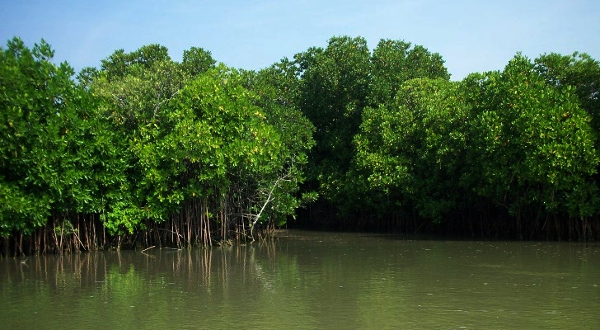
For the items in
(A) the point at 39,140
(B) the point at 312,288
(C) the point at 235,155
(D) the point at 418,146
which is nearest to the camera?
(B) the point at 312,288

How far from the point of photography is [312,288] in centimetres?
1170

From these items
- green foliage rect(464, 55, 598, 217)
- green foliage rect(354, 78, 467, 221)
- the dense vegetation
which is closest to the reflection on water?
the dense vegetation

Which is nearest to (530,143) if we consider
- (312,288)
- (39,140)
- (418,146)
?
Result: (418,146)

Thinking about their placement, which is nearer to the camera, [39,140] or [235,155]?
[39,140]

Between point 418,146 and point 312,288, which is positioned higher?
point 418,146

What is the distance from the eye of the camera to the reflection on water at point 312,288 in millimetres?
9141

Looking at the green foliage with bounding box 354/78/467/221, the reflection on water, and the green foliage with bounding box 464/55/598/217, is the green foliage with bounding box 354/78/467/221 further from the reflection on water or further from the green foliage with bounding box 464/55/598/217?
the reflection on water

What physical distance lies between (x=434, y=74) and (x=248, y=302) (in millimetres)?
21735

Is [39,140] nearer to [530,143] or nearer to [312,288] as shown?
[312,288]

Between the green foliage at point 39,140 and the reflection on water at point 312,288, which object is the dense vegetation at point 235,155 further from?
the reflection on water at point 312,288

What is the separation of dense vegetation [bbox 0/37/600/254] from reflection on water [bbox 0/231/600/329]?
1.26 metres

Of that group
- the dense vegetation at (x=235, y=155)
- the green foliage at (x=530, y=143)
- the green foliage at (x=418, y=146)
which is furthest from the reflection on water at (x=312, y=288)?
the green foliage at (x=418, y=146)

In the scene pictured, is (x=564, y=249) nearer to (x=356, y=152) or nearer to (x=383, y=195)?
(x=383, y=195)

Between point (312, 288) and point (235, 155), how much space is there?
6930mm
